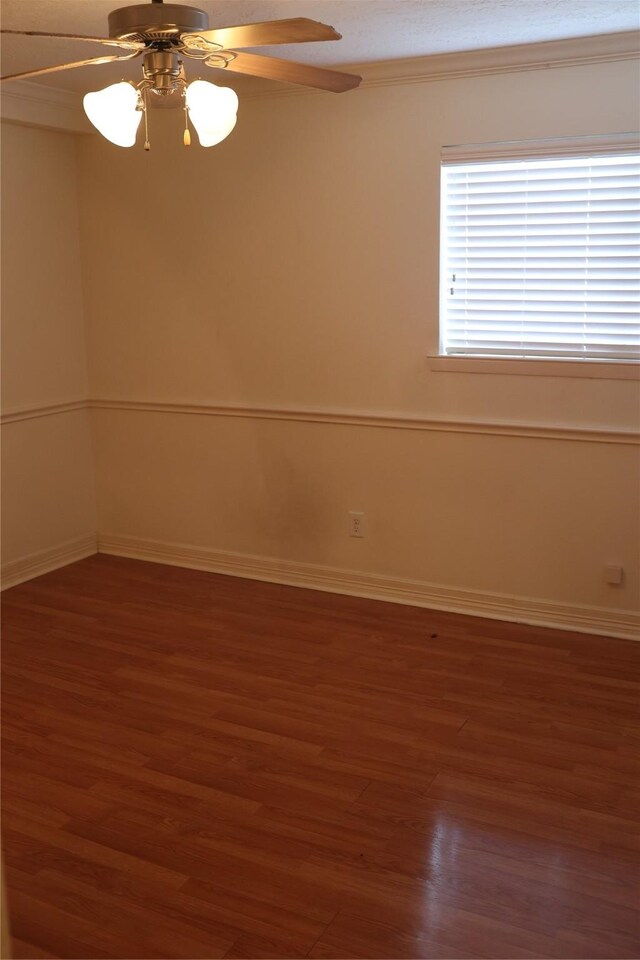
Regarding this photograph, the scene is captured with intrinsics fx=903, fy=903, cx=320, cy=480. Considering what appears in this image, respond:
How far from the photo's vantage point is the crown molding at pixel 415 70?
3.57 m

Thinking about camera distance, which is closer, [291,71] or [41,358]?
[291,71]

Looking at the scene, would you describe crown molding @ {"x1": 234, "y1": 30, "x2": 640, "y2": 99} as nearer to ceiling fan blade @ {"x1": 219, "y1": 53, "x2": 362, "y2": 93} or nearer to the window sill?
the window sill

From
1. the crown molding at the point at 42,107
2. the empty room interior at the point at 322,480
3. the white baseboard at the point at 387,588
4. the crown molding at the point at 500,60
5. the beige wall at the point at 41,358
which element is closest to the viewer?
the empty room interior at the point at 322,480

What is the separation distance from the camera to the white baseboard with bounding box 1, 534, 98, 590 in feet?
15.4

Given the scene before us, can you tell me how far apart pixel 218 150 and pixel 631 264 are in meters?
2.09

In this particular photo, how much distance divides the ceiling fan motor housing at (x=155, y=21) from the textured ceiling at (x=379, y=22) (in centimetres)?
104

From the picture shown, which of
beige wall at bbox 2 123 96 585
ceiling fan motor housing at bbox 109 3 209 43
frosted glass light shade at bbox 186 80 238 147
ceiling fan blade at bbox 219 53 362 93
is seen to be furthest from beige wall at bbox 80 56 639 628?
ceiling fan motor housing at bbox 109 3 209 43

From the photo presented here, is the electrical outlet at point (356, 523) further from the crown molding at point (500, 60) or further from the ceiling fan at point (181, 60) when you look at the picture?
the ceiling fan at point (181, 60)

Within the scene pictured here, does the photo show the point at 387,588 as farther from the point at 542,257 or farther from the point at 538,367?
the point at 542,257

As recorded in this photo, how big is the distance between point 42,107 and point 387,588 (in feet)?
9.59

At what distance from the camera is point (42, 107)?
14.6 ft

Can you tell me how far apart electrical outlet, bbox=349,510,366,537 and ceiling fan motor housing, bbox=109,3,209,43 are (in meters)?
2.69

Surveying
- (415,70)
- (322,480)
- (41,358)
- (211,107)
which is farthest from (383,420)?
(211,107)

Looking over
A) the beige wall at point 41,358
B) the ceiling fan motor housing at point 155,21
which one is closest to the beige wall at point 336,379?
the beige wall at point 41,358
